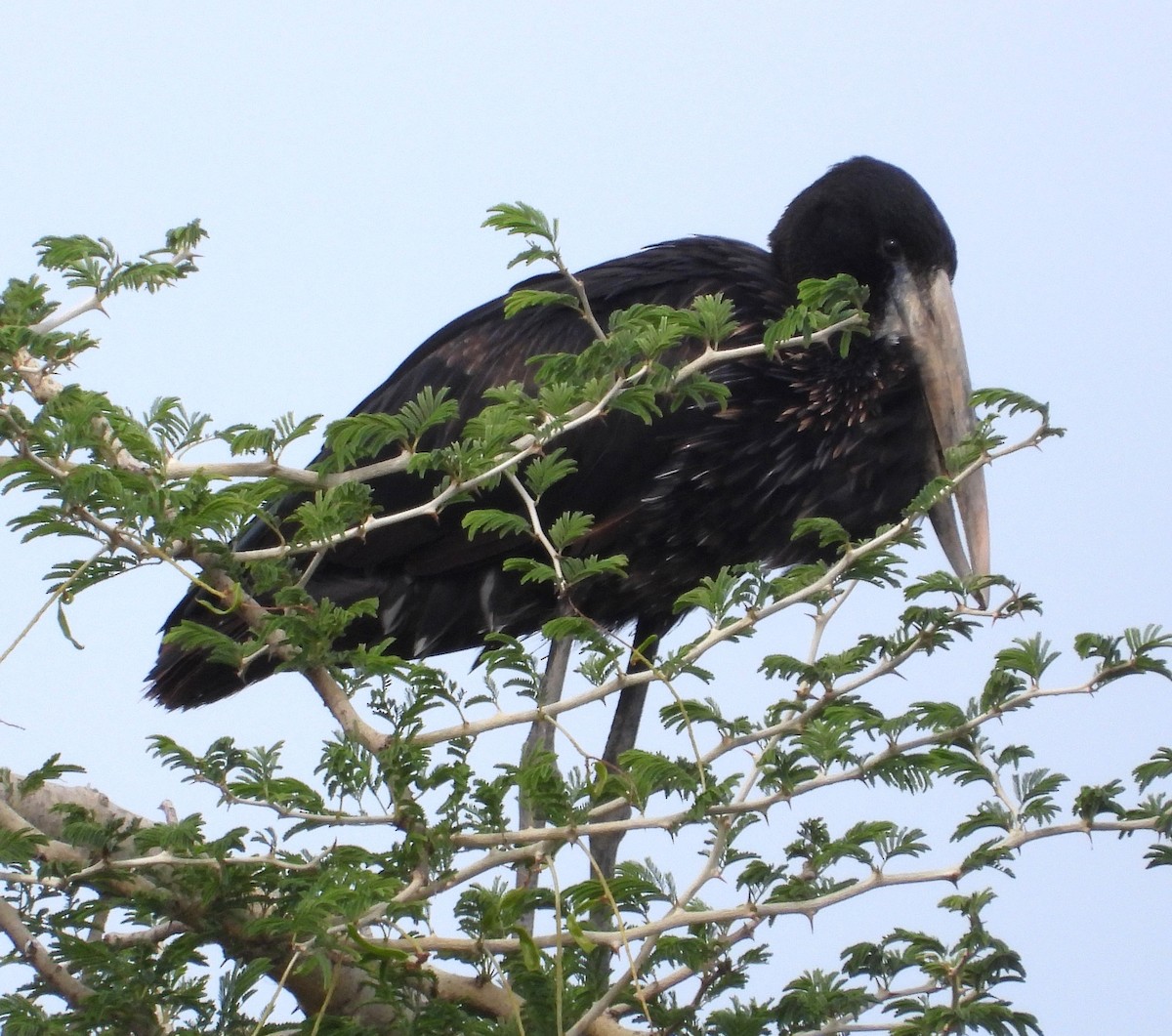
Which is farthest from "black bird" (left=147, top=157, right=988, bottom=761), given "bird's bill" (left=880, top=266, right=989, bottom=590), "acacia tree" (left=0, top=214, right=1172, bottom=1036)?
"acacia tree" (left=0, top=214, right=1172, bottom=1036)

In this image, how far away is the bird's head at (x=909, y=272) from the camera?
6.55 metres

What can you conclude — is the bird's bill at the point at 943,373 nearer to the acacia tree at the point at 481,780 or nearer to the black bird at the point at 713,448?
the black bird at the point at 713,448

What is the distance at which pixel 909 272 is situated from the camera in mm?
6645

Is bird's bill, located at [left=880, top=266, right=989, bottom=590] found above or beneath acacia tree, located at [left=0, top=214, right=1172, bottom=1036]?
above

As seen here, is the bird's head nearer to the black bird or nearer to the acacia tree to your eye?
the black bird

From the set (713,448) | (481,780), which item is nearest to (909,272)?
(713,448)

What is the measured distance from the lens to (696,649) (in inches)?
141

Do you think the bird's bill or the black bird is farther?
the bird's bill

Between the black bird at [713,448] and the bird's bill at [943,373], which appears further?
the bird's bill at [943,373]

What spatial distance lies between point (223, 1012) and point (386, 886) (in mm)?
782

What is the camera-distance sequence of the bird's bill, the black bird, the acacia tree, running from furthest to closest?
the bird's bill → the black bird → the acacia tree

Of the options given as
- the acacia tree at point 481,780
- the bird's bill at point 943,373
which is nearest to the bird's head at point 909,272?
the bird's bill at point 943,373

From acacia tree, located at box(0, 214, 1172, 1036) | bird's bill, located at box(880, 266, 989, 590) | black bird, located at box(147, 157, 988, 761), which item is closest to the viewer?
acacia tree, located at box(0, 214, 1172, 1036)

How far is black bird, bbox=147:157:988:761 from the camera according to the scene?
6.25 m
